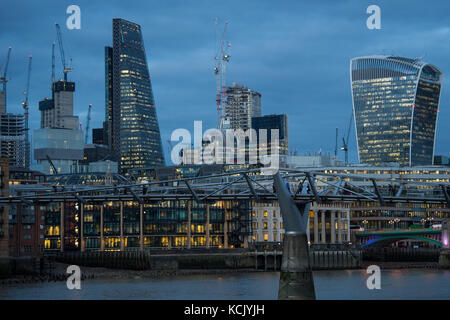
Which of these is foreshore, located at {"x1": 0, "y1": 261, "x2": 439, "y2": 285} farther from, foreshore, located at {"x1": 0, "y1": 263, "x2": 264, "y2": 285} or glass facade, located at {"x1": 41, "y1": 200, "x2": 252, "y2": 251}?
glass facade, located at {"x1": 41, "y1": 200, "x2": 252, "y2": 251}

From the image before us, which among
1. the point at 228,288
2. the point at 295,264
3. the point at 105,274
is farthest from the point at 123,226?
the point at 295,264

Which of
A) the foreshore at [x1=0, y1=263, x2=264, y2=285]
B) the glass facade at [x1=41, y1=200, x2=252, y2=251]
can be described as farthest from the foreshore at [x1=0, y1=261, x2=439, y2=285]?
the glass facade at [x1=41, y1=200, x2=252, y2=251]

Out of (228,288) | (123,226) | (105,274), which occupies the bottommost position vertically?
(105,274)

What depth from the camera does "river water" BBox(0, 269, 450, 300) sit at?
261ft

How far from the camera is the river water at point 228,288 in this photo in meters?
79.5

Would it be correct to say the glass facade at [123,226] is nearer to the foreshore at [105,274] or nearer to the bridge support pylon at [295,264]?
the foreshore at [105,274]

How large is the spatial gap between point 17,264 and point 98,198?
101 feet

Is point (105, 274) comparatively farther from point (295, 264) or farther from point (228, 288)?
point (295, 264)

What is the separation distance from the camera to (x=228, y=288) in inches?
3492

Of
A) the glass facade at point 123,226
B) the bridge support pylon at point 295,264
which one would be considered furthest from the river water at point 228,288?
the glass facade at point 123,226

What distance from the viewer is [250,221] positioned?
15200 cm

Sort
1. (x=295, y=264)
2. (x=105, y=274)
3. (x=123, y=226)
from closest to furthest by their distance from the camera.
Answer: (x=295, y=264) → (x=105, y=274) → (x=123, y=226)
